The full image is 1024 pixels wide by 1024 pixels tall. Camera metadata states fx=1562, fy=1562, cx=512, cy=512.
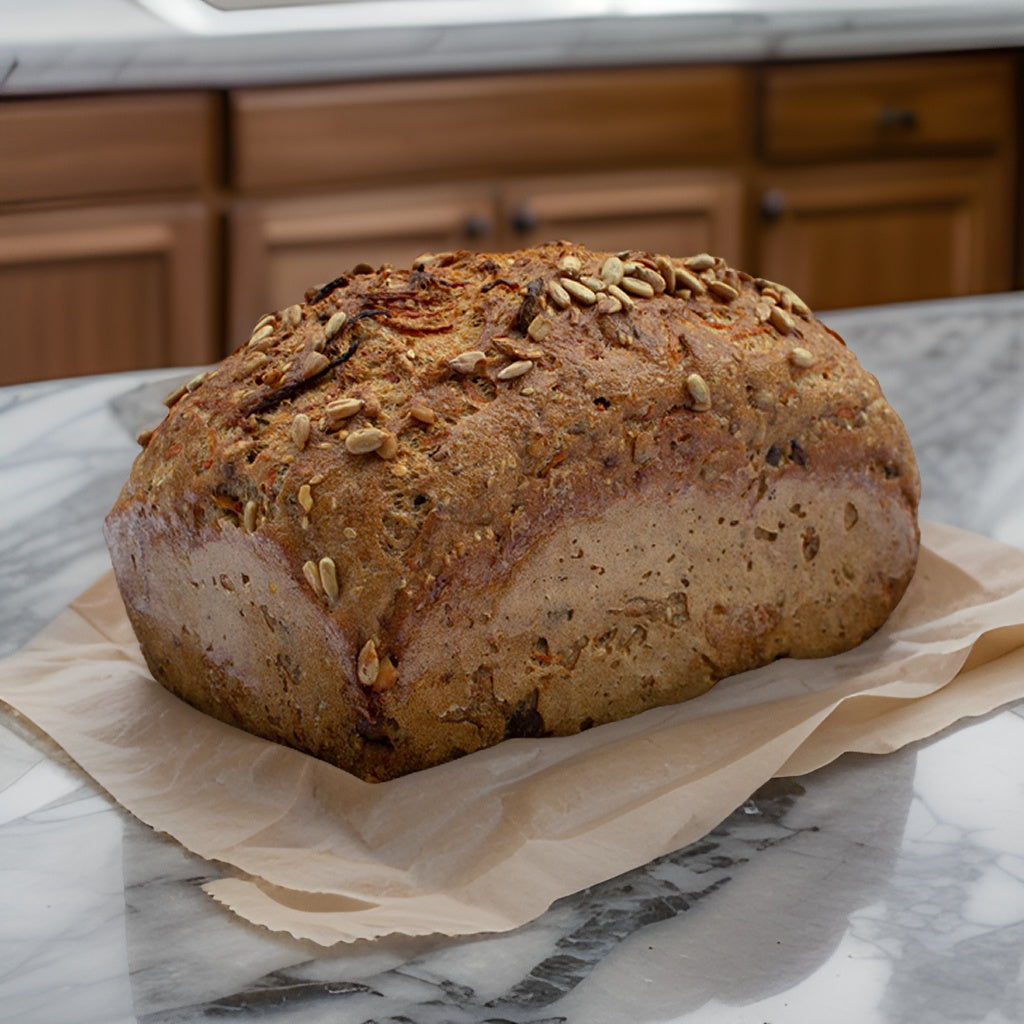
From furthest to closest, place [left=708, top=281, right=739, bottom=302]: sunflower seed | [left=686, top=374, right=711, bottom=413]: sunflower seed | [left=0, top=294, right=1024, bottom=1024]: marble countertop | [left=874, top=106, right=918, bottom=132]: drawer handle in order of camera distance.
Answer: [left=874, top=106, right=918, bottom=132]: drawer handle
[left=708, top=281, right=739, bottom=302]: sunflower seed
[left=686, top=374, right=711, bottom=413]: sunflower seed
[left=0, top=294, right=1024, bottom=1024]: marble countertop

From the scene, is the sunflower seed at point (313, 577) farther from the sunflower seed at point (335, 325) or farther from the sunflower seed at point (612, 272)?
the sunflower seed at point (612, 272)

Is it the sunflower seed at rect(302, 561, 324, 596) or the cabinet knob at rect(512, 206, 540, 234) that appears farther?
the cabinet knob at rect(512, 206, 540, 234)

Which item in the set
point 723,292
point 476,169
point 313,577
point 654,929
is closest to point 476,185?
point 476,169

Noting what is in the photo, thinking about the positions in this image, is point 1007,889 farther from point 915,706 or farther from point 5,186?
point 5,186

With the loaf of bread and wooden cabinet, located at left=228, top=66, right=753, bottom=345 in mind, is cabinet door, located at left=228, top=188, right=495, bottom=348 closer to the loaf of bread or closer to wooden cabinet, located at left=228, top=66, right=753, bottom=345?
wooden cabinet, located at left=228, top=66, right=753, bottom=345

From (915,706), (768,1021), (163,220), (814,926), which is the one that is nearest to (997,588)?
(915,706)

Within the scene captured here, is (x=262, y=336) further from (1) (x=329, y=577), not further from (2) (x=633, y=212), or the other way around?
(2) (x=633, y=212)

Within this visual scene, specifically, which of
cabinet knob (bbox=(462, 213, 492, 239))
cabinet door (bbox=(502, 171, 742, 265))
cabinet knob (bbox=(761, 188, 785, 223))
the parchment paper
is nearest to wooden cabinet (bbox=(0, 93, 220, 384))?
cabinet knob (bbox=(462, 213, 492, 239))
